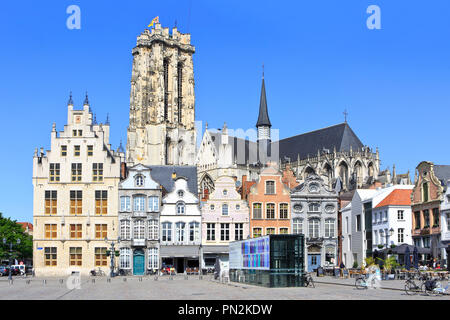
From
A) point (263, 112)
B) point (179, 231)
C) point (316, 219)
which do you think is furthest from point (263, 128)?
point (179, 231)

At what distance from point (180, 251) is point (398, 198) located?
20084 mm

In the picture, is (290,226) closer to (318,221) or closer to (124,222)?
(318,221)

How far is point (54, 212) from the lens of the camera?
6725 centimetres

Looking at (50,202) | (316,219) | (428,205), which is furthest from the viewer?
(316,219)

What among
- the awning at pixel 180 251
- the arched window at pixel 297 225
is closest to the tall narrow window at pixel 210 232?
the awning at pixel 180 251

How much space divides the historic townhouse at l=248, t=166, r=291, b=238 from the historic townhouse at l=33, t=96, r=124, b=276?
1291cm

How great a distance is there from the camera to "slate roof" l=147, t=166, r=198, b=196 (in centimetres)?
7088

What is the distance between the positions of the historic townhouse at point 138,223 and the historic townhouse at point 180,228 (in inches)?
31.2

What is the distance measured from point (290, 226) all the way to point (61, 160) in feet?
72.9

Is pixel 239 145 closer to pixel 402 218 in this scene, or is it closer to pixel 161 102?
pixel 161 102

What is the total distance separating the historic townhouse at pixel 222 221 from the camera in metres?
68.0

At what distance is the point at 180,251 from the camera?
220 ft

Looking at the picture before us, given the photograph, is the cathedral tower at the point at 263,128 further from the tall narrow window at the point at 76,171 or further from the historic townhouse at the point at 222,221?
the tall narrow window at the point at 76,171
